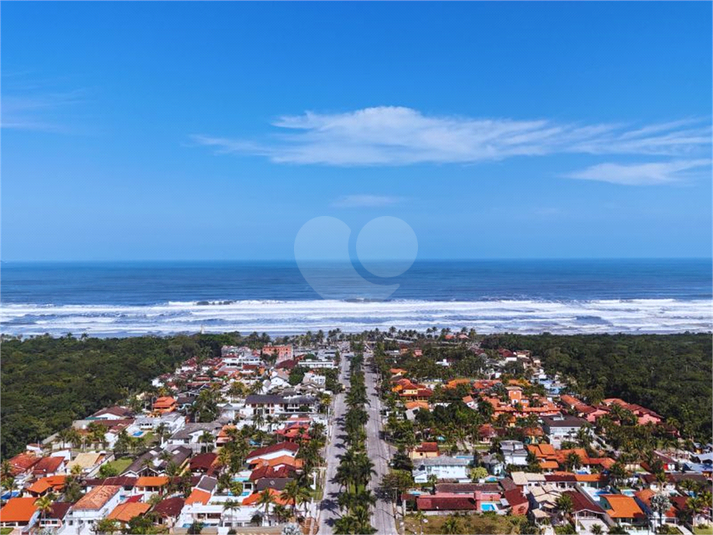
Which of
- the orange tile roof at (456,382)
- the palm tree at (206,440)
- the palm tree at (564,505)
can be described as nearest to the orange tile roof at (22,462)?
the palm tree at (206,440)

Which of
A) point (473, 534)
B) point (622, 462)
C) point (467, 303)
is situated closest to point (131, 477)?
point (473, 534)

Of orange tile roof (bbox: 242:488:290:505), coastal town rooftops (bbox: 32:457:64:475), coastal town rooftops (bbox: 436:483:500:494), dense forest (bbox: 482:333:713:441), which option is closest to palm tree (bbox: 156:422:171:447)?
coastal town rooftops (bbox: 32:457:64:475)

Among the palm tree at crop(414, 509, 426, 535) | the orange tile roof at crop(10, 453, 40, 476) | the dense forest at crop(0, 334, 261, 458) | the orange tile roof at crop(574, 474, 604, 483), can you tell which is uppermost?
the dense forest at crop(0, 334, 261, 458)

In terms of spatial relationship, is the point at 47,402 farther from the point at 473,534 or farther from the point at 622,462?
the point at 622,462

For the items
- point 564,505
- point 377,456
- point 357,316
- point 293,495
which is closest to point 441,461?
point 377,456

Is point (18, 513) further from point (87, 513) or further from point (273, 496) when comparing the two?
point (273, 496)

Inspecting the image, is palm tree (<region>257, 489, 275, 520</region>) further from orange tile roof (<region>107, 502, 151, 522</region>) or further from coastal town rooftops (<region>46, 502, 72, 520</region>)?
coastal town rooftops (<region>46, 502, 72, 520</region>)

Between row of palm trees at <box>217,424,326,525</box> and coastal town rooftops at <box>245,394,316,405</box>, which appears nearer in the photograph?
row of palm trees at <box>217,424,326,525</box>
